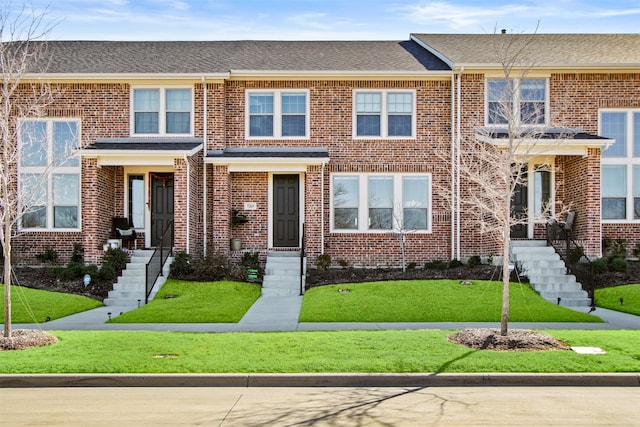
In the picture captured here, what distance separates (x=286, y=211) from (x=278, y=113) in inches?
127

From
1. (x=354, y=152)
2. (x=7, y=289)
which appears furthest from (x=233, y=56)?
(x=7, y=289)

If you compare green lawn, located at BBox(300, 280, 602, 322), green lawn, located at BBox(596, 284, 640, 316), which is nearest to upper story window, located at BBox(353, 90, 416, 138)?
green lawn, located at BBox(300, 280, 602, 322)

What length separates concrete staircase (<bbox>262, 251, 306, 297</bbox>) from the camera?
61.7 ft

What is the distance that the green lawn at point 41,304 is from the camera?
15.0m

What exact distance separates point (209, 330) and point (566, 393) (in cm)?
709

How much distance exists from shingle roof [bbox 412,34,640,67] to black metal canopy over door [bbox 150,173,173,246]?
33.2ft

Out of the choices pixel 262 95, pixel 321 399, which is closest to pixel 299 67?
pixel 262 95

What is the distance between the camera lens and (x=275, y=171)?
21562 mm

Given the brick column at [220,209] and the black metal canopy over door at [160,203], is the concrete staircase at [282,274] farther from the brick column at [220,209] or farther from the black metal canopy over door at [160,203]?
the black metal canopy over door at [160,203]

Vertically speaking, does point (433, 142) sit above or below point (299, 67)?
below

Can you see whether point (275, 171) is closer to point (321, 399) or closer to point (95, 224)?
point (95, 224)

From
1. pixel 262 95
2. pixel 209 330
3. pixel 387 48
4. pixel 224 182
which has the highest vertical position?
pixel 387 48

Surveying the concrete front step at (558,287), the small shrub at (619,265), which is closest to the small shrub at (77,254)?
the concrete front step at (558,287)

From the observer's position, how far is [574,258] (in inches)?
744
